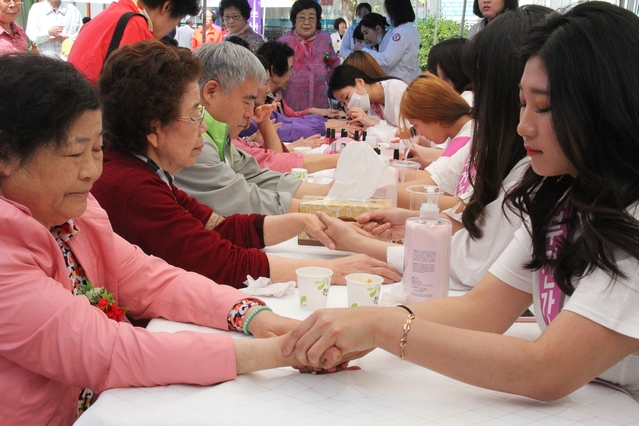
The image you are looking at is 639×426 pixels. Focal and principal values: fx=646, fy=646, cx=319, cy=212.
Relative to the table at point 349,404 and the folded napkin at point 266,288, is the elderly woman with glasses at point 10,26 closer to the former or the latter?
the folded napkin at point 266,288

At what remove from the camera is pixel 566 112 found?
1191mm

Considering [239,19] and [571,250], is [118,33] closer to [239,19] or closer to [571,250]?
[571,250]

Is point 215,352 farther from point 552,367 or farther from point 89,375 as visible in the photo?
point 552,367

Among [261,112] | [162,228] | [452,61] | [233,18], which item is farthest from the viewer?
[233,18]

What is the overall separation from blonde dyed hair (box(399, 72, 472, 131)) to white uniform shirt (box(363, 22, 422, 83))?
14.0 feet

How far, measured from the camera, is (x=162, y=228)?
197cm

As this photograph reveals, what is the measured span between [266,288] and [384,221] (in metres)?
0.70

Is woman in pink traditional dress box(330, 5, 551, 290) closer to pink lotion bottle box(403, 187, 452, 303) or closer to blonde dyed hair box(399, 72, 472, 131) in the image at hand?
pink lotion bottle box(403, 187, 452, 303)

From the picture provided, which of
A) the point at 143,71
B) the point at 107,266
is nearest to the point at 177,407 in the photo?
the point at 107,266

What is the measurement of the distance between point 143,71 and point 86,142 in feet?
2.28

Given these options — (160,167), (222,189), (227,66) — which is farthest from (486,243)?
(227,66)

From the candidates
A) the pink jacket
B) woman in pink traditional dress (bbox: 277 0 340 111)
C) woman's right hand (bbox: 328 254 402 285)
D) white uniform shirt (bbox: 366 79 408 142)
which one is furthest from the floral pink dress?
the pink jacket

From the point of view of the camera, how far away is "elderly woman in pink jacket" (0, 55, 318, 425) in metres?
1.23

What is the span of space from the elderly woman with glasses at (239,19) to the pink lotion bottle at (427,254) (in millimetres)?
5709
